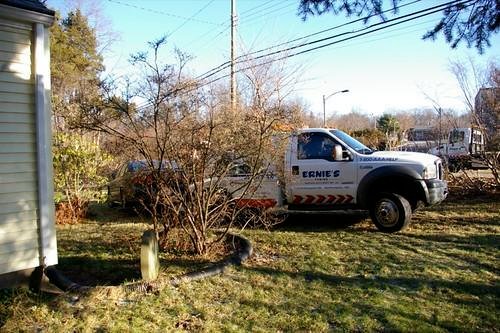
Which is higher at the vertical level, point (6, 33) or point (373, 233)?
point (6, 33)

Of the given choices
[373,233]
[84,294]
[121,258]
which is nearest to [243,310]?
[84,294]

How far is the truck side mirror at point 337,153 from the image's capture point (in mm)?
8289

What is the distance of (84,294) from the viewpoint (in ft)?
15.3

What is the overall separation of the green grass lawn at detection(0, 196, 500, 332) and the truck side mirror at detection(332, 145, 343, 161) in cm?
143

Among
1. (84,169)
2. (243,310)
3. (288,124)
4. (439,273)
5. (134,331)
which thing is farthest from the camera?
(84,169)

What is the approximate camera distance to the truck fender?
7922mm

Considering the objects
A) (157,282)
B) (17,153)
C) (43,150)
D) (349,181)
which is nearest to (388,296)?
(157,282)

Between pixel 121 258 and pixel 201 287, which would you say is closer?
pixel 201 287

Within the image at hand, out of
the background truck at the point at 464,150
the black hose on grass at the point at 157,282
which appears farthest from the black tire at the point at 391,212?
the background truck at the point at 464,150

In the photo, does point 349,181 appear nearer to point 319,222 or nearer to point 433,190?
point 433,190

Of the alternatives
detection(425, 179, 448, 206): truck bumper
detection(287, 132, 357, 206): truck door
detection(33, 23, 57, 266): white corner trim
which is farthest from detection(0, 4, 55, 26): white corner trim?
detection(425, 179, 448, 206): truck bumper

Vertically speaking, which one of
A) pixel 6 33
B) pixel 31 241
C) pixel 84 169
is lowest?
pixel 31 241

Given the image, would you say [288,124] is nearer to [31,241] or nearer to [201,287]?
[201,287]

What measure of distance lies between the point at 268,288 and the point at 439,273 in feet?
7.07
